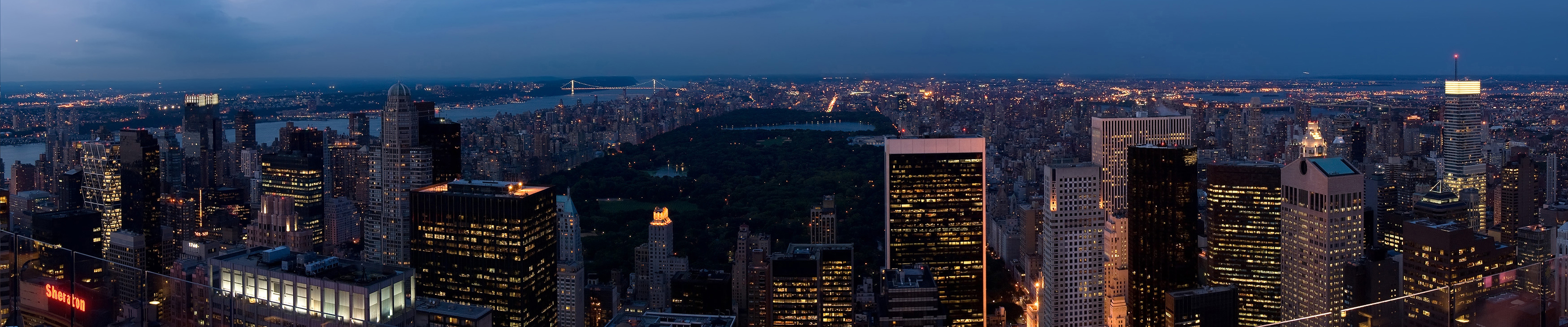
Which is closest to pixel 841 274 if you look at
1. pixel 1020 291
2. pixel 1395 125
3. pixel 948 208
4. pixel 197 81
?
pixel 948 208

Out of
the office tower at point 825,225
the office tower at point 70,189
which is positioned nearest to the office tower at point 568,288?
the office tower at point 825,225

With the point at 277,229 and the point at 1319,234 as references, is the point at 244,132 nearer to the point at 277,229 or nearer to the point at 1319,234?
the point at 277,229

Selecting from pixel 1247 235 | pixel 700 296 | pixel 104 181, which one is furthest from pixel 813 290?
pixel 104 181

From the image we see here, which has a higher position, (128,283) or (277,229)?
(128,283)

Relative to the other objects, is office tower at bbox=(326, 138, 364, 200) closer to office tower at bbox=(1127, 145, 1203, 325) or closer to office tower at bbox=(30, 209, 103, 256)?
office tower at bbox=(30, 209, 103, 256)

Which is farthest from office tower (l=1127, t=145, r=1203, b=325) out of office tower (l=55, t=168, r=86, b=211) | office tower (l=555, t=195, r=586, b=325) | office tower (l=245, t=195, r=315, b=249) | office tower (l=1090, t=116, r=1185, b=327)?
office tower (l=55, t=168, r=86, b=211)

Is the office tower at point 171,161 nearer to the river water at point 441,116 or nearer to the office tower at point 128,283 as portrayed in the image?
the river water at point 441,116

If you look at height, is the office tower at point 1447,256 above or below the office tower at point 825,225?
above
